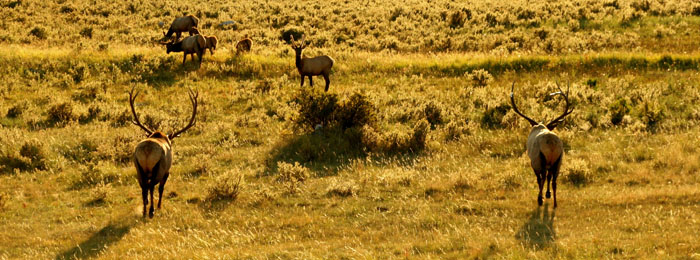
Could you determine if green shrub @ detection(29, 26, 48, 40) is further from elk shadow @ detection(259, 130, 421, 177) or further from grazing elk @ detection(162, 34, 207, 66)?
elk shadow @ detection(259, 130, 421, 177)

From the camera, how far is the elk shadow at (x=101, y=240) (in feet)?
31.4

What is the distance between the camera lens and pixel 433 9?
45938mm

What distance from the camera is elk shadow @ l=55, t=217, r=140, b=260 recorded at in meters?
9.59

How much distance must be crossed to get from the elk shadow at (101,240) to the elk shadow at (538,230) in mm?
6351

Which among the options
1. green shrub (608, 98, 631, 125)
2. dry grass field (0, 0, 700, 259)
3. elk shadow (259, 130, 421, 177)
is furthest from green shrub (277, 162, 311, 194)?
green shrub (608, 98, 631, 125)

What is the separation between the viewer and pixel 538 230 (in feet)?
31.9

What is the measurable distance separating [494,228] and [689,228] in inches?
108

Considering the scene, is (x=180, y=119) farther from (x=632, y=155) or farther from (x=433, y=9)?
(x=433, y=9)

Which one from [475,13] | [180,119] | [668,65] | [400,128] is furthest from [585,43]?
[180,119]

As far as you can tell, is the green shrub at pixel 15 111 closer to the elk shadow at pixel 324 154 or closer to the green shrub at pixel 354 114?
the elk shadow at pixel 324 154

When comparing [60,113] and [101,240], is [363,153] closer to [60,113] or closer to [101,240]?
[101,240]

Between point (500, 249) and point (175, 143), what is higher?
point (500, 249)

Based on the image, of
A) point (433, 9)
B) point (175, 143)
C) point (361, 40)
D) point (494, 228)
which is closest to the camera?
point (494, 228)

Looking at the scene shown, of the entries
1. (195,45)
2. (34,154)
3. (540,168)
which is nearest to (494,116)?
(540,168)
